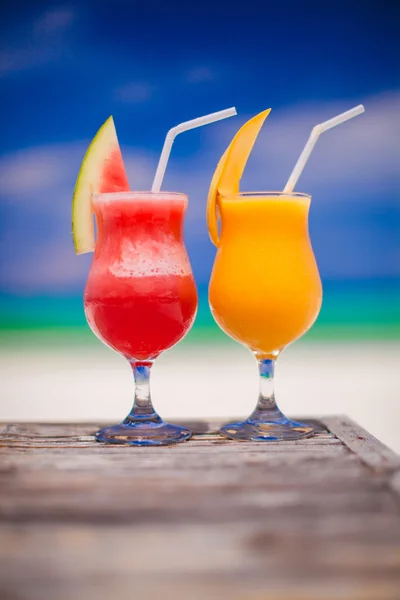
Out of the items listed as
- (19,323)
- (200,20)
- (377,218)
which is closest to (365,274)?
(377,218)

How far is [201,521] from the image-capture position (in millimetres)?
1001

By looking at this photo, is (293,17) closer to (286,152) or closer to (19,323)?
(286,152)

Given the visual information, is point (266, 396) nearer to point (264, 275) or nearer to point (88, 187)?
point (264, 275)

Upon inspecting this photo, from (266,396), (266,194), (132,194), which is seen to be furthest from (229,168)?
(266,396)

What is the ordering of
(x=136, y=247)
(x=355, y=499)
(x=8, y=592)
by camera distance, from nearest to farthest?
1. (x=8, y=592)
2. (x=355, y=499)
3. (x=136, y=247)

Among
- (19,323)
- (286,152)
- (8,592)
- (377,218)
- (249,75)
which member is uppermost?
(249,75)

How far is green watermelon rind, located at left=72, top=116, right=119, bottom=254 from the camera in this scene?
1.57m

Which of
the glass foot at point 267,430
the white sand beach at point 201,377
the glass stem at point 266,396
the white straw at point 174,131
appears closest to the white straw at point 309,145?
the white straw at point 174,131

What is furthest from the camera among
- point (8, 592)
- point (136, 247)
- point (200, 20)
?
point (200, 20)

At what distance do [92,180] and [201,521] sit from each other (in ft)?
2.57

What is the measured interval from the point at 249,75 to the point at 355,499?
217cm

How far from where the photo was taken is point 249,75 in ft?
9.74

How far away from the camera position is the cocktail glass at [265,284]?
151 centimetres

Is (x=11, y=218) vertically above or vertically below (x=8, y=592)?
above
